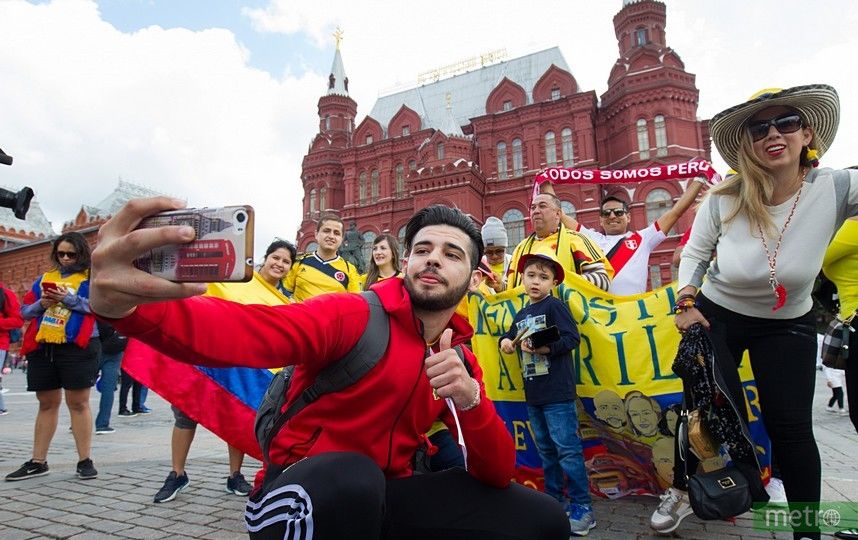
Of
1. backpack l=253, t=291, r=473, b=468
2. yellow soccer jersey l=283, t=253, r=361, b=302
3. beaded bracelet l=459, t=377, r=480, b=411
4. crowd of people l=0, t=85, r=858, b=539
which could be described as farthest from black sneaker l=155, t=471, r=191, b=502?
beaded bracelet l=459, t=377, r=480, b=411

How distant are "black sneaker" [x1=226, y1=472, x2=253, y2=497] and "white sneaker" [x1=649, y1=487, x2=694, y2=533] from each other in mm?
2705

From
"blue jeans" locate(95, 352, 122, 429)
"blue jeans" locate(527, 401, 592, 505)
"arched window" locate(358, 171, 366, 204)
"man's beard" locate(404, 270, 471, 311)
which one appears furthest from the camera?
"arched window" locate(358, 171, 366, 204)

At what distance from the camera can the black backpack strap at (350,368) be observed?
4.81 feet

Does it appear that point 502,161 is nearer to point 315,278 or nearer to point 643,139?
point 643,139

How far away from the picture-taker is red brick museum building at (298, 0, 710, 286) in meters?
29.3

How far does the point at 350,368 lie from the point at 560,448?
2031 millimetres

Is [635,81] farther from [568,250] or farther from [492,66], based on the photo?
[568,250]

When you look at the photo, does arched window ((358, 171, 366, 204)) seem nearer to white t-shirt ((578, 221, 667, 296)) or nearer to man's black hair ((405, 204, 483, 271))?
white t-shirt ((578, 221, 667, 296))

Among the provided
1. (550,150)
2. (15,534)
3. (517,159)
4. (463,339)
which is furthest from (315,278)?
(517,159)

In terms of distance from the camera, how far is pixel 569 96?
31.8 m

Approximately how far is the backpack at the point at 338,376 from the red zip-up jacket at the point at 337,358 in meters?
0.02

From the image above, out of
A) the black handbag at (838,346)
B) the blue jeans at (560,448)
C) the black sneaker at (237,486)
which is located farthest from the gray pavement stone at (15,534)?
the black handbag at (838,346)

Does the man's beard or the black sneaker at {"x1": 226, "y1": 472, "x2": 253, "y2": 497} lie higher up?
the man's beard

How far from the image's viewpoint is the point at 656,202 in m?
28.0
